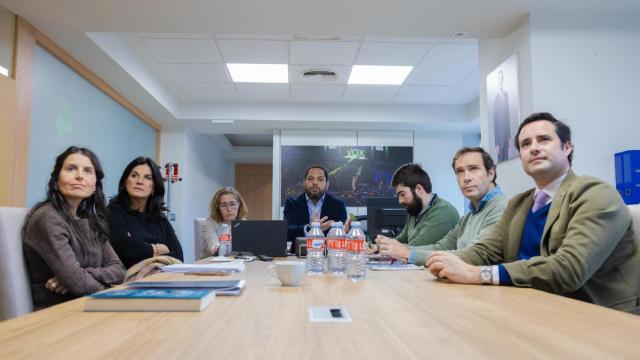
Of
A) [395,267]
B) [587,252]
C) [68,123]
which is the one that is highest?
[68,123]

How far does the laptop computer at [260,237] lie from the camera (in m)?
2.48

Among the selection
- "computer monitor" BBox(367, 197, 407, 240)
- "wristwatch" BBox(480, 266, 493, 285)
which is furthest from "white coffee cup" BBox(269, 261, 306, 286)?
"computer monitor" BBox(367, 197, 407, 240)

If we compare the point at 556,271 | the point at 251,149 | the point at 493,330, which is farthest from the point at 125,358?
the point at 251,149

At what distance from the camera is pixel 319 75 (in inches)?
188

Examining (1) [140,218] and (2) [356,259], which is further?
(1) [140,218]

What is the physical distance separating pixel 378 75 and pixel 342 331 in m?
4.36

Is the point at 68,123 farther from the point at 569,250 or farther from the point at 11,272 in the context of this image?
the point at 569,250

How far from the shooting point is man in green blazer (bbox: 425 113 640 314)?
127 centimetres

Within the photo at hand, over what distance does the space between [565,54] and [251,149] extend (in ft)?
24.5

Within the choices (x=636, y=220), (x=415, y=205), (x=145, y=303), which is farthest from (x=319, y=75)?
(x=145, y=303)

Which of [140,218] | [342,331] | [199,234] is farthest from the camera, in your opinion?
[199,234]

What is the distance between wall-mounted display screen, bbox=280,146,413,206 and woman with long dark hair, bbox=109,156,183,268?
137 inches

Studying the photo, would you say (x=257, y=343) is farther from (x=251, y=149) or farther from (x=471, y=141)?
(x=251, y=149)

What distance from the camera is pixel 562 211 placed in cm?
142
